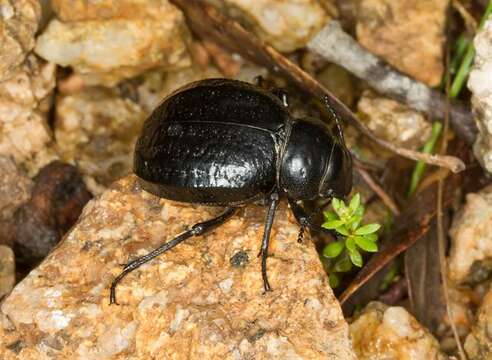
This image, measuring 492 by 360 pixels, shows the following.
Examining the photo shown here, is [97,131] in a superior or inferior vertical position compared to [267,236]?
inferior

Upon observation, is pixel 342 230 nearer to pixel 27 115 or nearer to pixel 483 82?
pixel 483 82

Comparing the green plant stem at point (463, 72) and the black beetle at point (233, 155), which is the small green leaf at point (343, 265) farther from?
the green plant stem at point (463, 72)

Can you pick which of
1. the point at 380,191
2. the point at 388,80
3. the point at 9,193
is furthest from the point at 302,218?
the point at 9,193

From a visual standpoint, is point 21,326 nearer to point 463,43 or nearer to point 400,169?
point 400,169

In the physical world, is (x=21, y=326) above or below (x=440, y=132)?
below

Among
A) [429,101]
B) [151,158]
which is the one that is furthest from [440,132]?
[151,158]
